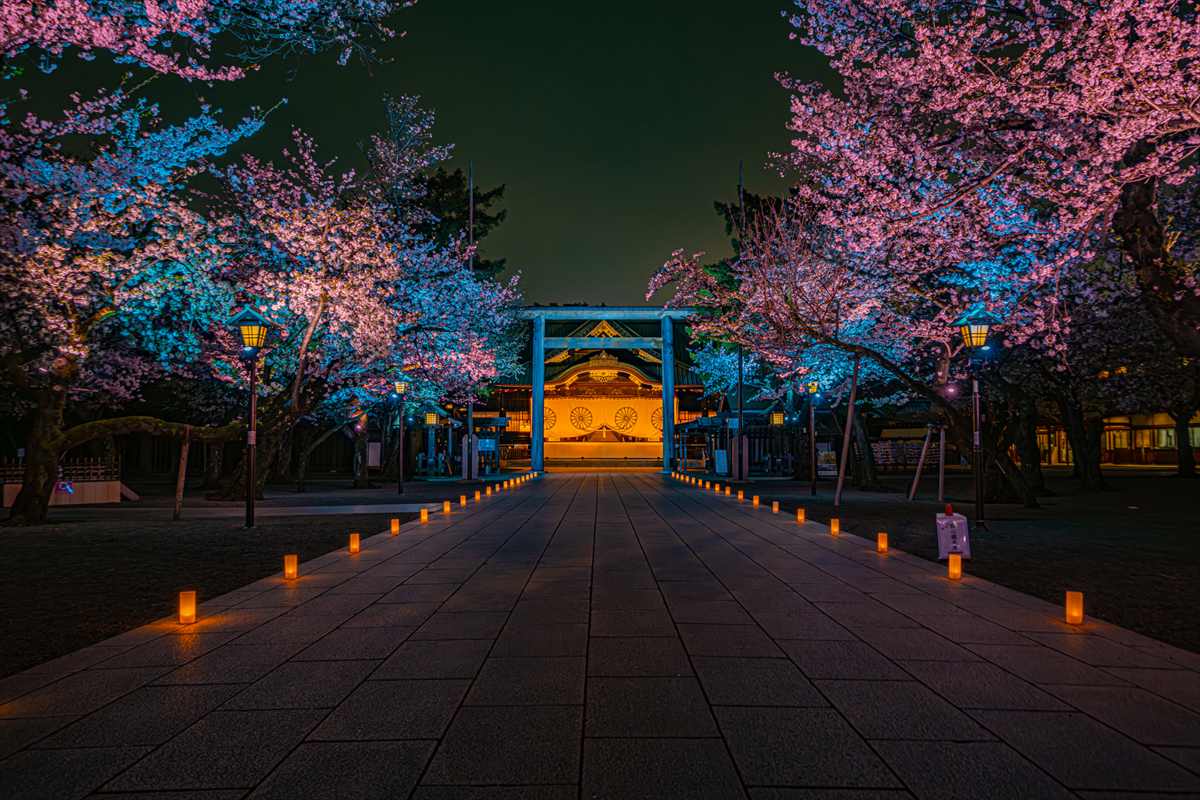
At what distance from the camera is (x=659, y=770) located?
12.9ft

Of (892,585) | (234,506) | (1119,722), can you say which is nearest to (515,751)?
(1119,722)

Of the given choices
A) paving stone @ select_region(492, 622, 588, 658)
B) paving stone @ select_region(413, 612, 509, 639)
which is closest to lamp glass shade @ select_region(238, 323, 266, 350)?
paving stone @ select_region(413, 612, 509, 639)

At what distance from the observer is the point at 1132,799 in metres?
3.62

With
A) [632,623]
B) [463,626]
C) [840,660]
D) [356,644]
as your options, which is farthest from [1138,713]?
[356,644]

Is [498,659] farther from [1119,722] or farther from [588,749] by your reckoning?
[1119,722]

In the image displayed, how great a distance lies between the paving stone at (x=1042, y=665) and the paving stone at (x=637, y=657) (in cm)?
251

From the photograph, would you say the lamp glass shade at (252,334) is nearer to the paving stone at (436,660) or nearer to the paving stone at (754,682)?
the paving stone at (436,660)

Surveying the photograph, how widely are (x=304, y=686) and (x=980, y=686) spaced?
4.83m

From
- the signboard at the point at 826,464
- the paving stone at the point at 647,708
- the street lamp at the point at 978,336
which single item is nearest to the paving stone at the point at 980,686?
the paving stone at the point at 647,708

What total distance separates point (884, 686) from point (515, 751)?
2.76 metres

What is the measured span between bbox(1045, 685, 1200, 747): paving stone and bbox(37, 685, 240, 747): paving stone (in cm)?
575

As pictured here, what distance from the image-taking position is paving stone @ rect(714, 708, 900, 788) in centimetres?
384

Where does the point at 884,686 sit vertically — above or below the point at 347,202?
below

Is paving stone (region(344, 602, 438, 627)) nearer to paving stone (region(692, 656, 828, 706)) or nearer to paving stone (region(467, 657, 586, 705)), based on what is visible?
paving stone (region(467, 657, 586, 705))
